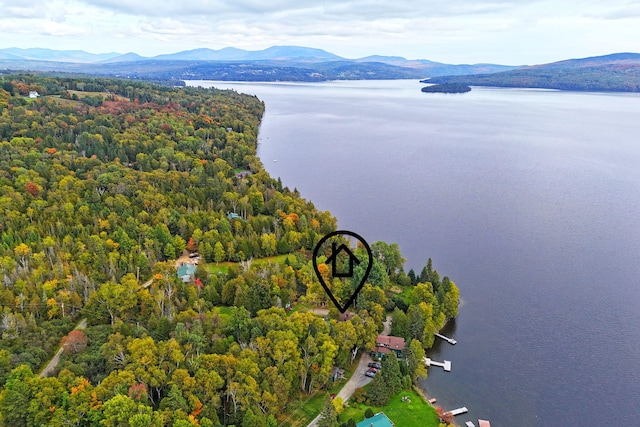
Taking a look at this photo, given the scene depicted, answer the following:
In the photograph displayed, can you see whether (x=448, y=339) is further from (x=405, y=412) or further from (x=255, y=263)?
(x=255, y=263)

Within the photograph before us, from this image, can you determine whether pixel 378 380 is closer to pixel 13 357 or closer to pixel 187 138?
pixel 13 357

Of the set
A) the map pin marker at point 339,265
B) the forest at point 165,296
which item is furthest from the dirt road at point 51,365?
the map pin marker at point 339,265

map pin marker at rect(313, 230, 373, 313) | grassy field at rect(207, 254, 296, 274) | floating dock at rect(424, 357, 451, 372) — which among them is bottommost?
floating dock at rect(424, 357, 451, 372)

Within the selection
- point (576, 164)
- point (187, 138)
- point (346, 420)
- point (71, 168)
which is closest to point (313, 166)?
point (187, 138)

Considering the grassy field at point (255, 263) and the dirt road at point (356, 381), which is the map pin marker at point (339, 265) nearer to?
the grassy field at point (255, 263)

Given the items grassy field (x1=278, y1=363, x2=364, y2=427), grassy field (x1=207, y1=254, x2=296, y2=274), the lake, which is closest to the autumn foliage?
grassy field (x1=278, y1=363, x2=364, y2=427)

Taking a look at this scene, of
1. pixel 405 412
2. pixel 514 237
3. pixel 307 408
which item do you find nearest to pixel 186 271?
pixel 307 408

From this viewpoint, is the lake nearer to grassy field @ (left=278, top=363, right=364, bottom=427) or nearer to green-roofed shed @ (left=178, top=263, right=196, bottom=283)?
grassy field @ (left=278, top=363, right=364, bottom=427)
